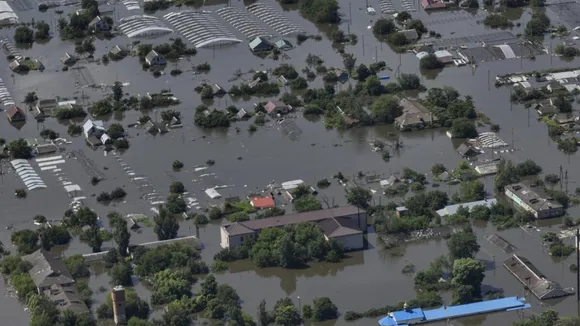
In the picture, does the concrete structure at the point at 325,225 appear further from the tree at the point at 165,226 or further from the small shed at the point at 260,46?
the small shed at the point at 260,46

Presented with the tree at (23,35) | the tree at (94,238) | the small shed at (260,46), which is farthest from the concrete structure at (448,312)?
the tree at (23,35)

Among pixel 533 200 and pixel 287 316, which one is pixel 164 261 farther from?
pixel 533 200

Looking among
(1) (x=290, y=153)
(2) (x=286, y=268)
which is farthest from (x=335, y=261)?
(1) (x=290, y=153)

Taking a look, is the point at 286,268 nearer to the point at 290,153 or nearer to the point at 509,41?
the point at 290,153

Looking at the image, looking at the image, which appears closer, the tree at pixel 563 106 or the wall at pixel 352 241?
the wall at pixel 352 241

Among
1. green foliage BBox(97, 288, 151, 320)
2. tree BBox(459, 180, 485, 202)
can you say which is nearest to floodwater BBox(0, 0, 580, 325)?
green foliage BBox(97, 288, 151, 320)

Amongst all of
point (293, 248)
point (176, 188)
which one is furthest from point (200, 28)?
point (293, 248)

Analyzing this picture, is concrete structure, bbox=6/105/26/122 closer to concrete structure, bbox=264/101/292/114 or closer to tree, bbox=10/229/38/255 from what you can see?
concrete structure, bbox=264/101/292/114
